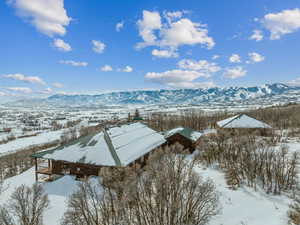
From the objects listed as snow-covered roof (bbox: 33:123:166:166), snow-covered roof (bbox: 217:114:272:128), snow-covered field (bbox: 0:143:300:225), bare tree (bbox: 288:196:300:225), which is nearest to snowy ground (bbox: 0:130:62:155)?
snow-covered roof (bbox: 33:123:166:166)

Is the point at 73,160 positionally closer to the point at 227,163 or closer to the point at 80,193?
the point at 80,193

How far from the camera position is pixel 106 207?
31.2 ft

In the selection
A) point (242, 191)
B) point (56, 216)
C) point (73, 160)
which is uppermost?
point (73, 160)

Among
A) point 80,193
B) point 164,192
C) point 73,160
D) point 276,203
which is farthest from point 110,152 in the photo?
point 276,203

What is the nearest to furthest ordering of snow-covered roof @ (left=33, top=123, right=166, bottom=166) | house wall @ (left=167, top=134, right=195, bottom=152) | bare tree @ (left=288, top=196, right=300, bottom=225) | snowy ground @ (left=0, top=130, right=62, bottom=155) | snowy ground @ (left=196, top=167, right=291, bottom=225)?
bare tree @ (left=288, top=196, right=300, bottom=225)
snowy ground @ (left=196, top=167, right=291, bottom=225)
snow-covered roof @ (left=33, top=123, right=166, bottom=166)
house wall @ (left=167, top=134, right=195, bottom=152)
snowy ground @ (left=0, top=130, right=62, bottom=155)

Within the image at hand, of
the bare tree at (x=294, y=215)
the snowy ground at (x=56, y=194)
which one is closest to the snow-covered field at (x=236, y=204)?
the snowy ground at (x=56, y=194)

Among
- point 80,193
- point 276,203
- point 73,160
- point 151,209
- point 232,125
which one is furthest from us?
point 232,125

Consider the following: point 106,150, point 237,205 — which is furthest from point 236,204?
point 106,150

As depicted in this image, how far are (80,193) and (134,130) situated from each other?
17820 millimetres

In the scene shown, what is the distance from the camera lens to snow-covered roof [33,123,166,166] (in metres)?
17.7

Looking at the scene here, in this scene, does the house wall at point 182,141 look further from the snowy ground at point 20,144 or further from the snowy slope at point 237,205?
the snowy ground at point 20,144

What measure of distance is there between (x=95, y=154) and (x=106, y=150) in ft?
3.70

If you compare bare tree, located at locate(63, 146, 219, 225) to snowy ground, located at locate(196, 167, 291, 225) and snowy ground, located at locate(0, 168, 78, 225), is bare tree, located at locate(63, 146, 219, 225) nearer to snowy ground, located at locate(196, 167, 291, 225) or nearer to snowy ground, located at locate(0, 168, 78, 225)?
snowy ground, located at locate(196, 167, 291, 225)

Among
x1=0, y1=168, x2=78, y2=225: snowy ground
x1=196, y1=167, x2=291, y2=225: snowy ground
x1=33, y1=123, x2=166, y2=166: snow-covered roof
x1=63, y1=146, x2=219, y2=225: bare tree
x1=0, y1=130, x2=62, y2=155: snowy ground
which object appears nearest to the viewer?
x1=63, y1=146, x2=219, y2=225: bare tree
